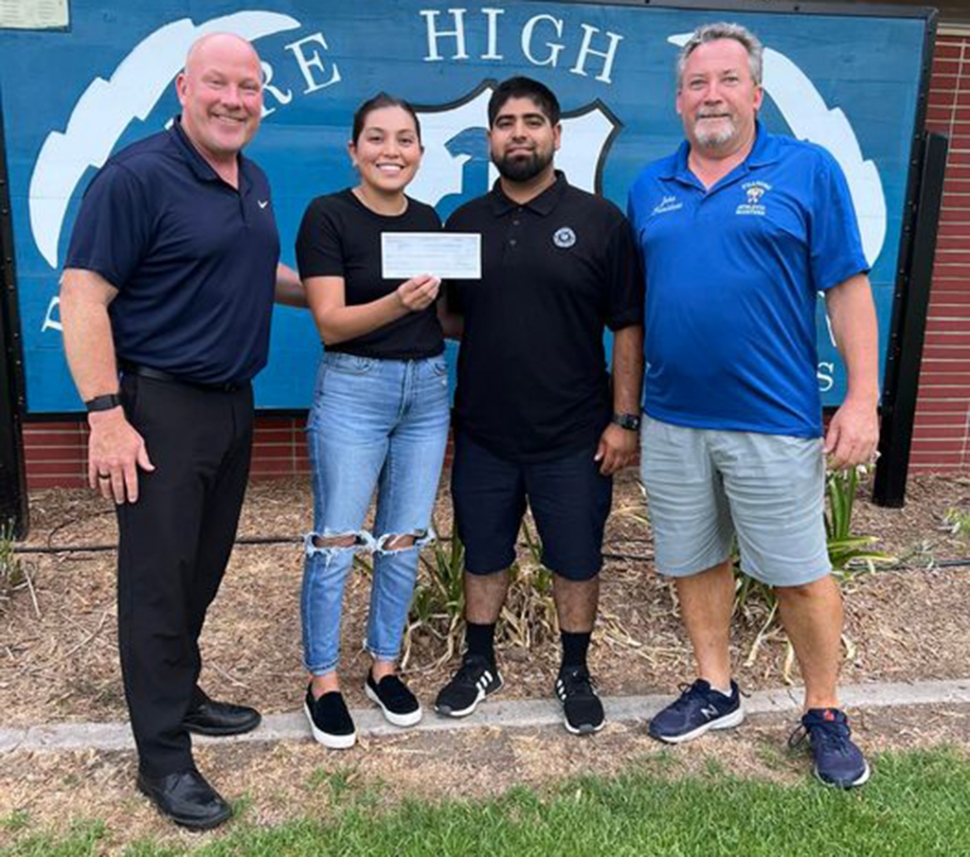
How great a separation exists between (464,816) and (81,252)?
1.78 metres

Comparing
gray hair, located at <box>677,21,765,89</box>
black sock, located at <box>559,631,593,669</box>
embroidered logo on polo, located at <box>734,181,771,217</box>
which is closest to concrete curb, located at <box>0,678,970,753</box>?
black sock, located at <box>559,631,593,669</box>

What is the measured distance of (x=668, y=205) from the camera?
105 inches

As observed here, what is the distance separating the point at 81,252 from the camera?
2.21 m

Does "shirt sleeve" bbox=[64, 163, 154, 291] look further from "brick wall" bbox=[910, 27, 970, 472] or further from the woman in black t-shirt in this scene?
"brick wall" bbox=[910, 27, 970, 472]

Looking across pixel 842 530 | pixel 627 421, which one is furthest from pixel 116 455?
pixel 842 530

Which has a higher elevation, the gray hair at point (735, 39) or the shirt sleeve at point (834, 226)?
the gray hair at point (735, 39)

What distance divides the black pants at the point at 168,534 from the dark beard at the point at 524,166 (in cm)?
99

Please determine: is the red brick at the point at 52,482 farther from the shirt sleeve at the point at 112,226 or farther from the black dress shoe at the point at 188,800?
the shirt sleeve at the point at 112,226

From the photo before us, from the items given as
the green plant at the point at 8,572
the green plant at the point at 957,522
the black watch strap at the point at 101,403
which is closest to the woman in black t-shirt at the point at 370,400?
the black watch strap at the point at 101,403

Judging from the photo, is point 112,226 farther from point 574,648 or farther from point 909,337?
point 909,337

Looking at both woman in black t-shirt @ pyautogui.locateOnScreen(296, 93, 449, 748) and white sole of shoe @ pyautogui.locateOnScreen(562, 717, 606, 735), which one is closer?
woman in black t-shirt @ pyautogui.locateOnScreen(296, 93, 449, 748)

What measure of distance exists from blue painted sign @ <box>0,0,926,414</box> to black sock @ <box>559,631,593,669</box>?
2.02m

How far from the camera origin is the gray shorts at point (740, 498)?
2684 millimetres

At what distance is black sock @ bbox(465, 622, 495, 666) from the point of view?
3.21 metres
